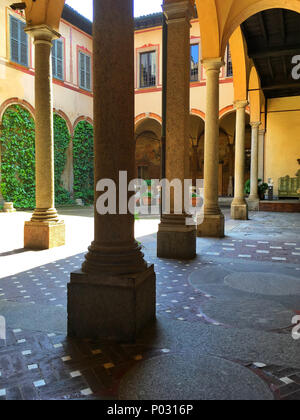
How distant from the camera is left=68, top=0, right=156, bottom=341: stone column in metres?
2.79

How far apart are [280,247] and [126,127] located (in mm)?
5117

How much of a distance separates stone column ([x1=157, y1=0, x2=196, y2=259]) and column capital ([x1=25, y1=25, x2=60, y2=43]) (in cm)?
214

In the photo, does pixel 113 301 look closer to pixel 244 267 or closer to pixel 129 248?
pixel 129 248

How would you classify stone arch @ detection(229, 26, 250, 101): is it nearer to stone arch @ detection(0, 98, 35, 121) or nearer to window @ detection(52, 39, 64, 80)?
stone arch @ detection(0, 98, 35, 121)

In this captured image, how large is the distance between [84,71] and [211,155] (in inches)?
570

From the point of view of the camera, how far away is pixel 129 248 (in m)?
2.95

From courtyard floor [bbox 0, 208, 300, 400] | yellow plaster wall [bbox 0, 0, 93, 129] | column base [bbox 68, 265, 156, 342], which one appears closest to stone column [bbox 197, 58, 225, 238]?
courtyard floor [bbox 0, 208, 300, 400]

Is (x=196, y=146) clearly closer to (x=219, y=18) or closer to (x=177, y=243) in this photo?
(x=219, y=18)

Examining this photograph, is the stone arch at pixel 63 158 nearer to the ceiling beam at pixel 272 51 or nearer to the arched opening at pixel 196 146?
the arched opening at pixel 196 146

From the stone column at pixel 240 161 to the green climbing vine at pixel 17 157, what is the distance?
31.1ft

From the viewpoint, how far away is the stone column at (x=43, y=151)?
21.0ft

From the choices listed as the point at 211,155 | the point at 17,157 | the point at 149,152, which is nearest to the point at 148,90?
the point at 149,152

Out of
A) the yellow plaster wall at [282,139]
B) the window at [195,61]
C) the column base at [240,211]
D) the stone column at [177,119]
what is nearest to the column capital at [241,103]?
the column base at [240,211]
